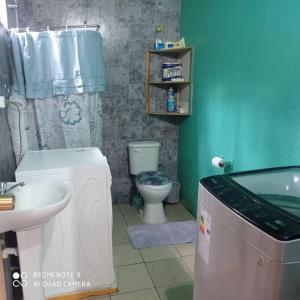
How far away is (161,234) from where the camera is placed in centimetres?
270

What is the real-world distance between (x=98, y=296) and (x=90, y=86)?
66.4 inches

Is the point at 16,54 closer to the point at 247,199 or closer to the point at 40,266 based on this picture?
the point at 40,266

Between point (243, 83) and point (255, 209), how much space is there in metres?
1.35

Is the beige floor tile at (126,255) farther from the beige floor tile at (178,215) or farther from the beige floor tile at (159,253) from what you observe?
the beige floor tile at (178,215)

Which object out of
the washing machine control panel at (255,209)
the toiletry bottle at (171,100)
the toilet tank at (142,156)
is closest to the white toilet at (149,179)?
the toilet tank at (142,156)

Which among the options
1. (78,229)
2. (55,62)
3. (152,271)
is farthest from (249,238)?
(55,62)

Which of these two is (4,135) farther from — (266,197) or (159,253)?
(266,197)

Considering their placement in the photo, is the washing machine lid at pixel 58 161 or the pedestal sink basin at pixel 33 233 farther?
the washing machine lid at pixel 58 161

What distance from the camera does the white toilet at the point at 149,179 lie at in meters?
2.82

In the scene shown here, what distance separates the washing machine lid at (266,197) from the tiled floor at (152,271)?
3.62 feet

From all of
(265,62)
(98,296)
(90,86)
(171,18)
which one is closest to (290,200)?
(265,62)

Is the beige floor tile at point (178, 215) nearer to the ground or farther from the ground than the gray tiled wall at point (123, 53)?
nearer to the ground

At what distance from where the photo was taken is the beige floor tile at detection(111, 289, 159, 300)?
1908 mm

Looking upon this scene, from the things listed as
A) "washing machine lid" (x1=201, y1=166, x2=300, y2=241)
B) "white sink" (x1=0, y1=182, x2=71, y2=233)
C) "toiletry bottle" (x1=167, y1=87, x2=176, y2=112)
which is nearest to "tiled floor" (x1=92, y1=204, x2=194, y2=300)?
"white sink" (x1=0, y1=182, x2=71, y2=233)
